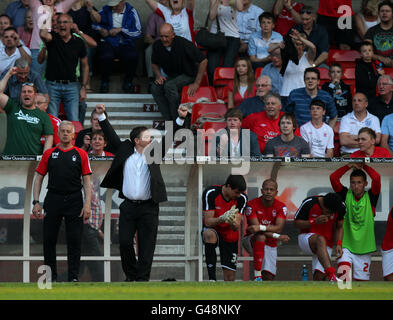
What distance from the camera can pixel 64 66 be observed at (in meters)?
14.1

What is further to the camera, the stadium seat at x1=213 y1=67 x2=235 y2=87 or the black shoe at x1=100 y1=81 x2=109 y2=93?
the black shoe at x1=100 y1=81 x2=109 y2=93

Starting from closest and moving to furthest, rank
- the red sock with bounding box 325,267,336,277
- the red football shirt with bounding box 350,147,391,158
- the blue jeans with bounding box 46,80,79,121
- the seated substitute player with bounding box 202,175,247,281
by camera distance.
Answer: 1. the red sock with bounding box 325,267,336,277
2. the seated substitute player with bounding box 202,175,247,281
3. the red football shirt with bounding box 350,147,391,158
4. the blue jeans with bounding box 46,80,79,121

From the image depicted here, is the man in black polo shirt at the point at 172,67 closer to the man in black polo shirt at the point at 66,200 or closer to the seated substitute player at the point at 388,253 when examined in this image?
the man in black polo shirt at the point at 66,200

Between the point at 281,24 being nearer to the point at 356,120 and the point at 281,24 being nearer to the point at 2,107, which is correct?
the point at 356,120

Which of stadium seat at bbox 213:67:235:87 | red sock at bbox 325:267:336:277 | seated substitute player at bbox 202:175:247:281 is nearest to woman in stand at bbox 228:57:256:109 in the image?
stadium seat at bbox 213:67:235:87

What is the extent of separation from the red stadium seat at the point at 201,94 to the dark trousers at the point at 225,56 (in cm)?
49

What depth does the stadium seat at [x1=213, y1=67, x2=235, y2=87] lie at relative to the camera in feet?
48.9

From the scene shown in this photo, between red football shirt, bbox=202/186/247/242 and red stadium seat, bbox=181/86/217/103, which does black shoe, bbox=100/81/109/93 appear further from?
red football shirt, bbox=202/186/247/242

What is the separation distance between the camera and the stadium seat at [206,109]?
1434cm

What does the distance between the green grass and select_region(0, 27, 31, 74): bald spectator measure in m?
5.57

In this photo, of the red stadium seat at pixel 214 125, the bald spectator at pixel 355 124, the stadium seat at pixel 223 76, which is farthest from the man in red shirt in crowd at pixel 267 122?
the stadium seat at pixel 223 76

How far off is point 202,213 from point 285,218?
40.0 inches

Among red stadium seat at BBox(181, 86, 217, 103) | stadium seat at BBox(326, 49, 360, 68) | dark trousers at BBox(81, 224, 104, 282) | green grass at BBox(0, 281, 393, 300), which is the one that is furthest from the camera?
stadium seat at BBox(326, 49, 360, 68)

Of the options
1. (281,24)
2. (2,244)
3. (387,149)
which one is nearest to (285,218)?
(387,149)
